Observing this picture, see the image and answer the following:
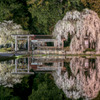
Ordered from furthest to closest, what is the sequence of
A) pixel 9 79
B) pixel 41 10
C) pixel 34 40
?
pixel 41 10
pixel 34 40
pixel 9 79

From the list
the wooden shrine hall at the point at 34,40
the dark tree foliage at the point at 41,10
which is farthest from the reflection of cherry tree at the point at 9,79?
the dark tree foliage at the point at 41,10

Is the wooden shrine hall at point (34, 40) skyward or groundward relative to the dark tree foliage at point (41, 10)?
groundward

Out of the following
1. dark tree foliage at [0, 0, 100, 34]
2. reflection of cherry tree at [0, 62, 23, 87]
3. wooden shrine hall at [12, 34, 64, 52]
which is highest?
dark tree foliage at [0, 0, 100, 34]

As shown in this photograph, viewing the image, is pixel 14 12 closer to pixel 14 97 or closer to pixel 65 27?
pixel 65 27

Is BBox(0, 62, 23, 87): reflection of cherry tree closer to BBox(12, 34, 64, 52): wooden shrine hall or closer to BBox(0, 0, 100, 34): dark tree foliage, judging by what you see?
BBox(12, 34, 64, 52): wooden shrine hall

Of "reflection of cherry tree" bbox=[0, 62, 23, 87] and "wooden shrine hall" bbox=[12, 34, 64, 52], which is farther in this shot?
"wooden shrine hall" bbox=[12, 34, 64, 52]

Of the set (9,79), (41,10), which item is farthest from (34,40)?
(9,79)

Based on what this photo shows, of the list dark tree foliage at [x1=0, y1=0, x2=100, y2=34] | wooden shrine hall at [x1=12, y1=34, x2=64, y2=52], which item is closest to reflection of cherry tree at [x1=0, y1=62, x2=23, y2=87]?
wooden shrine hall at [x1=12, y1=34, x2=64, y2=52]

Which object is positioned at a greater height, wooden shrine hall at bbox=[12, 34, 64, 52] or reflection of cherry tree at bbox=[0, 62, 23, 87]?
wooden shrine hall at bbox=[12, 34, 64, 52]

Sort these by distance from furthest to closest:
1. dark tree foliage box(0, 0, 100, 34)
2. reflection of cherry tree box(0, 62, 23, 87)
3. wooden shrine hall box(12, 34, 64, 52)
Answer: dark tree foliage box(0, 0, 100, 34), wooden shrine hall box(12, 34, 64, 52), reflection of cherry tree box(0, 62, 23, 87)

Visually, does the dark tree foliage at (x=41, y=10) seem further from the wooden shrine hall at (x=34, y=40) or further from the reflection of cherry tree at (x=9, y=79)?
the reflection of cherry tree at (x=9, y=79)

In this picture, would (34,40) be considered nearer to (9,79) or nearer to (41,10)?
(41,10)

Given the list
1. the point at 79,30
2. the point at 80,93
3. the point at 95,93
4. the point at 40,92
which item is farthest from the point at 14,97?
the point at 79,30

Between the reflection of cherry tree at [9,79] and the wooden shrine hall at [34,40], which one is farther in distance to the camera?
the wooden shrine hall at [34,40]
